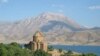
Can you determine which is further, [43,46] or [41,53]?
[43,46]

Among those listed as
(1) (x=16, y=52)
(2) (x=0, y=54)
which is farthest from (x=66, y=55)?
(2) (x=0, y=54)

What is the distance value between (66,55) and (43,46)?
231 inches

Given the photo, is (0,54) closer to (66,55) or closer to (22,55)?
(22,55)

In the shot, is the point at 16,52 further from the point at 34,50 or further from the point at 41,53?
the point at 34,50

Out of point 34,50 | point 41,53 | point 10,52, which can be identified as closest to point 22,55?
point 10,52

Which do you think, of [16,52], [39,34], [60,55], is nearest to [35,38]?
[39,34]

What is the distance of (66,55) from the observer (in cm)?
9700

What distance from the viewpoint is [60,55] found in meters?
96.5

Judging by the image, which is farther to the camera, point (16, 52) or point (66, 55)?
point (66, 55)

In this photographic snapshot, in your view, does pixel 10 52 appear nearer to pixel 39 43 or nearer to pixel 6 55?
pixel 6 55

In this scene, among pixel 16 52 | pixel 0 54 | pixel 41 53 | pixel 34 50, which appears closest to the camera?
pixel 0 54

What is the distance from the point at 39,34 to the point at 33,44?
3.17m

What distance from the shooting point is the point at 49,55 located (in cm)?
9106

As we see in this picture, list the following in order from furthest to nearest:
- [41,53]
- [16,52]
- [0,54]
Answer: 1. [41,53]
2. [16,52]
3. [0,54]
